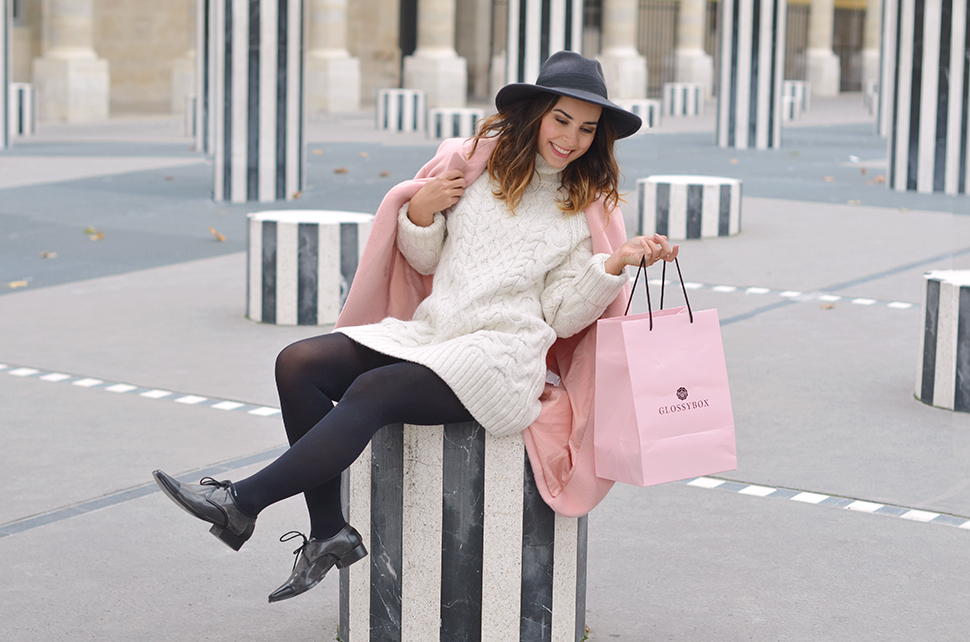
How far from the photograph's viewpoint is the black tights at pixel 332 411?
10.00ft

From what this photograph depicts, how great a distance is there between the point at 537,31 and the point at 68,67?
32.9 ft

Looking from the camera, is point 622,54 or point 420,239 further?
point 622,54

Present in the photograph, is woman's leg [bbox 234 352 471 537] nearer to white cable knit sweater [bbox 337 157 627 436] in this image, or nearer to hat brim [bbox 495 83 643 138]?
white cable knit sweater [bbox 337 157 627 436]

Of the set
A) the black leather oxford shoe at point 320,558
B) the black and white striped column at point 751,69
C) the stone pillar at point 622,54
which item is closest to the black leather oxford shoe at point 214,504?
the black leather oxford shoe at point 320,558

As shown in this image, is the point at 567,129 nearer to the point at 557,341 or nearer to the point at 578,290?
the point at 578,290

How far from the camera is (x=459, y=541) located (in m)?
3.18

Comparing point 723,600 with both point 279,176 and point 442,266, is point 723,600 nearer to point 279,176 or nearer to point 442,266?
point 442,266

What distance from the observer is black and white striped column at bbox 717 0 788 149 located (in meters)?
19.1

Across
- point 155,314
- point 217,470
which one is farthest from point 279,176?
point 217,470

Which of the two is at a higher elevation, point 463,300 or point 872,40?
point 872,40

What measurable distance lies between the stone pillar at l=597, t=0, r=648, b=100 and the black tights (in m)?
27.7

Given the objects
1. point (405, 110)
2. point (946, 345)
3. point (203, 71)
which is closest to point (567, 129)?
point (946, 345)

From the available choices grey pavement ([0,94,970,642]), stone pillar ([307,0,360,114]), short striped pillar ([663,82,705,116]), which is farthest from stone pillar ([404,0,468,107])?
grey pavement ([0,94,970,642])

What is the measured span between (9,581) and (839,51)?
45938 millimetres
